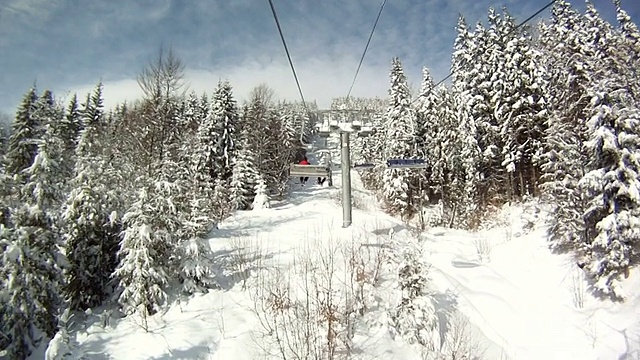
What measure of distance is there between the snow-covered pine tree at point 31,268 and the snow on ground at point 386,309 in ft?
2.09

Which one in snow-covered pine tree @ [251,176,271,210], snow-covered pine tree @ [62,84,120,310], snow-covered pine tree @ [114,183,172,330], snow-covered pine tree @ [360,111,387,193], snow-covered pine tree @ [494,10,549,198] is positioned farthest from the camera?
snow-covered pine tree @ [360,111,387,193]

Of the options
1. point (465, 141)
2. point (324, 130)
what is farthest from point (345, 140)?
point (465, 141)

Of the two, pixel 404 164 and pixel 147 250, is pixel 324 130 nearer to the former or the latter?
pixel 404 164

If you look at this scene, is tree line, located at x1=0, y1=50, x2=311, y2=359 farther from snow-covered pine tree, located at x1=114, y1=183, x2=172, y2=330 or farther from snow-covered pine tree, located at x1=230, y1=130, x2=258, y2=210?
snow-covered pine tree, located at x1=230, y1=130, x2=258, y2=210

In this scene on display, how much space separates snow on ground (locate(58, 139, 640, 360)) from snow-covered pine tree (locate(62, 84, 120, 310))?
0.54 metres

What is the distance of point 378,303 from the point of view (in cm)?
A: 563

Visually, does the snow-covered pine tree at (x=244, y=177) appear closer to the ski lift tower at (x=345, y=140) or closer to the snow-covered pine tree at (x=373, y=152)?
the snow-covered pine tree at (x=373, y=152)

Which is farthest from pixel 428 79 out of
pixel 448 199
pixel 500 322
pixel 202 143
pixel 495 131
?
pixel 500 322

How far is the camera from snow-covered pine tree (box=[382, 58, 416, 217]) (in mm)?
27844

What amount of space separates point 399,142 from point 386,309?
2408 centimetres

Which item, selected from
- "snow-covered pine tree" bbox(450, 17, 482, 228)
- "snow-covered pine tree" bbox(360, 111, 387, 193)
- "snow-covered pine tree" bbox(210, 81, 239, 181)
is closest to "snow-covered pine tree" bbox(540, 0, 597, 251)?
"snow-covered pine tree" bbox(450, 17, 482, 228)

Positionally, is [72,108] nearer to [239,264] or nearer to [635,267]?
[239,264]

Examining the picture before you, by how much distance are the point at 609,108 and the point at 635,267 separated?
346 centimetres

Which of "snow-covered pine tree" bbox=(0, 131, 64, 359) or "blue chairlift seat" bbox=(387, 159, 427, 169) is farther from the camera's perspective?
"blue chairlift seat" bbox=(387, 159, 427, 169)
